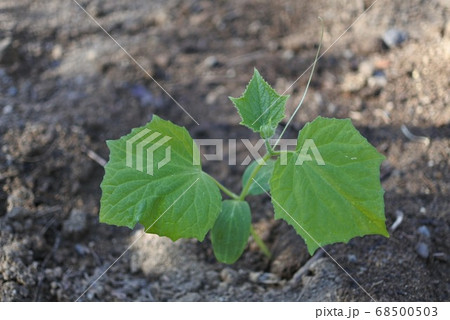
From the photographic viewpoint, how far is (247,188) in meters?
1.98

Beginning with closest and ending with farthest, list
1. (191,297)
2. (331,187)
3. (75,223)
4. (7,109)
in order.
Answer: (331,187), (191,297), (75,223), (7,109)

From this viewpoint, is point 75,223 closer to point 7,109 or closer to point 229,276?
point 229,276

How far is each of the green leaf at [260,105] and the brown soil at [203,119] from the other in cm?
68

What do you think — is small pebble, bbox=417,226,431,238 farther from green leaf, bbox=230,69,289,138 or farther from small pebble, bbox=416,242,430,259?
green leaf, bbox=230,69,289,138

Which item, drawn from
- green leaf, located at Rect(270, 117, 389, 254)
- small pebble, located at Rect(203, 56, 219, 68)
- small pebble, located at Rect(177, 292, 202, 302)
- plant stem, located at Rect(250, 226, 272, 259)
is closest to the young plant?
green leaf, located at Rect(270, 117, 389, 254)

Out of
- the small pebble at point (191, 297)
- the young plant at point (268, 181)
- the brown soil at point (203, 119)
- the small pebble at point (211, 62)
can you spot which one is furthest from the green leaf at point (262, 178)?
the small pebble at point (211, 62)

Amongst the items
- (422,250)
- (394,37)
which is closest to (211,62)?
(394,37)

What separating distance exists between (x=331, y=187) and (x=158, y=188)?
57 cm

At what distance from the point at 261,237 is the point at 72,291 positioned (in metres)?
0.84

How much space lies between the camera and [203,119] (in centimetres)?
291

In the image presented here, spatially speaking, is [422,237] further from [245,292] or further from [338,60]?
[338,60]

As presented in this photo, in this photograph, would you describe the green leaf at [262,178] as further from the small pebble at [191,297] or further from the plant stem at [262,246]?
the small pebble at [191,297]

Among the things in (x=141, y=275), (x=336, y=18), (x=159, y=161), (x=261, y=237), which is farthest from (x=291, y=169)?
(x=336, y=18)

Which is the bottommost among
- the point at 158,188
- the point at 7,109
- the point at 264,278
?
the point at 264,278
